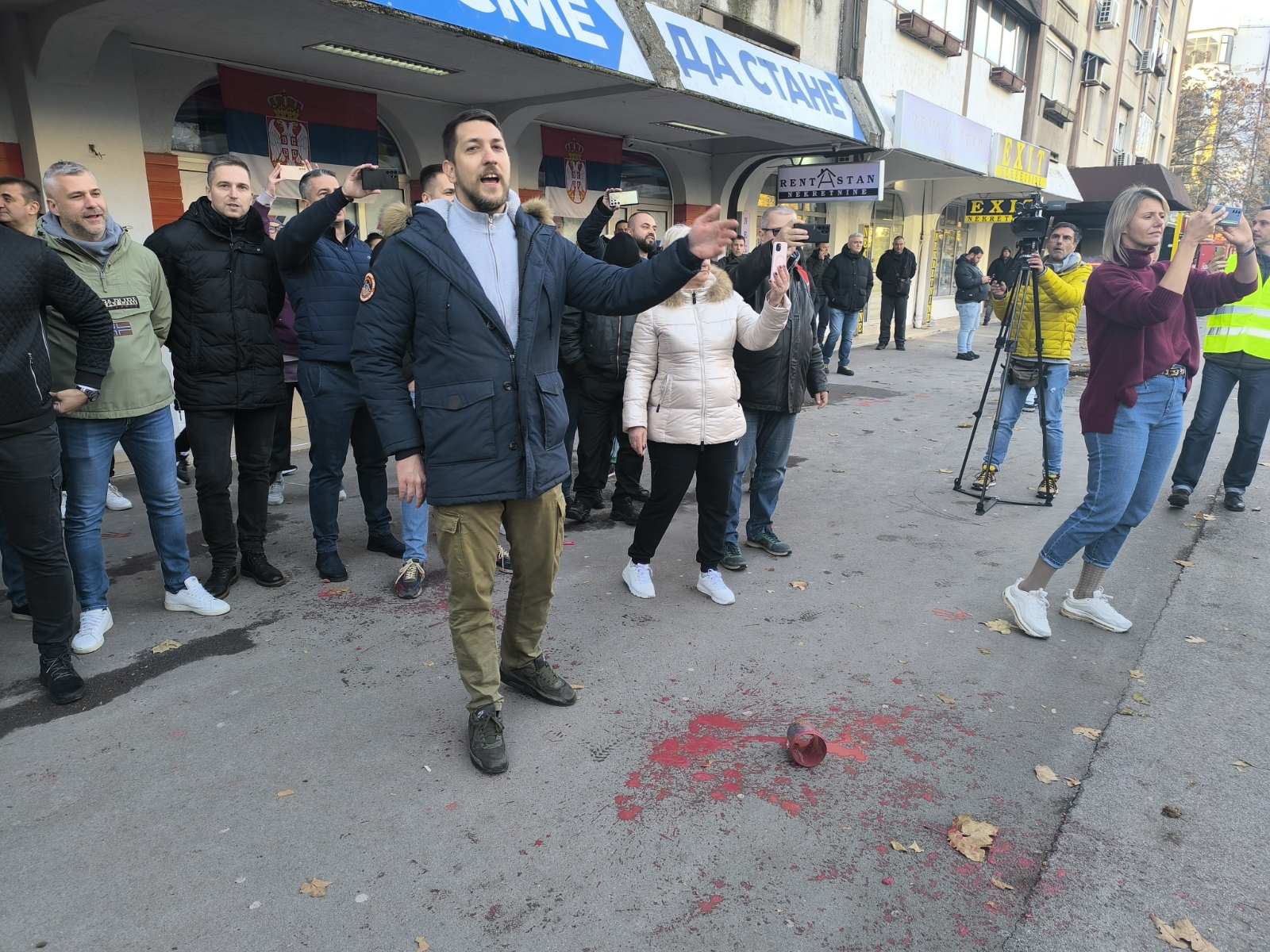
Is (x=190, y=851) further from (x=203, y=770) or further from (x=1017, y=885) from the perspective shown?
(x=1017, y=885)

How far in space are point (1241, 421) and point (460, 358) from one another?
19.1 ft

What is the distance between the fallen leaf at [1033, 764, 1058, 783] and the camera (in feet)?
9.80

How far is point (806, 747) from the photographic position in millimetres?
3025

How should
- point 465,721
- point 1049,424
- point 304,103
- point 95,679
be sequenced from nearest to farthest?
point 465,721
point 95,679
point 1049,424
point 304,103

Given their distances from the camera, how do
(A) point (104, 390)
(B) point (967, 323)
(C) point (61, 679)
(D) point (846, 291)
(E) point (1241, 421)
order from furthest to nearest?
1. (B) point (967, 323)
2. (D) point (846, 291)
3. (E) point (1241, 421)
4. (A) point (104, 390)
5. (C) point (61, 679)

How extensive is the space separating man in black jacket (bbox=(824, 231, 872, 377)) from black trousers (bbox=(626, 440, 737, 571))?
8422 mm

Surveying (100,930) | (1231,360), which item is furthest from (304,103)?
(1231,360)

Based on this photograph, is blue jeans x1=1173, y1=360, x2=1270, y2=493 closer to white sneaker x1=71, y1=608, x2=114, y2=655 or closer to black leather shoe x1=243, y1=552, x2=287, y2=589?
black leather shoe x1=243, y1=552, x2=287, y2=589

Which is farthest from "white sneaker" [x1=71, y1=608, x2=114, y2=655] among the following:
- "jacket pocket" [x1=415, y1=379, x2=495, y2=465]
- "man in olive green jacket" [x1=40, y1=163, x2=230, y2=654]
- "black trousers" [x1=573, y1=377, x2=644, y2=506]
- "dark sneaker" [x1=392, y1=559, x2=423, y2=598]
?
"black trousers" [x1=573, y1=377, x2=644, y2=506]

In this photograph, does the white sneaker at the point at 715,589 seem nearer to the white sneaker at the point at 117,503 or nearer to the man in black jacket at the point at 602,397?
the man in black jacket at the point at 602,397

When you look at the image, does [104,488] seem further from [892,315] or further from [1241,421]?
[892,315]

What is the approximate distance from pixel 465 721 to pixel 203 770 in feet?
3.02

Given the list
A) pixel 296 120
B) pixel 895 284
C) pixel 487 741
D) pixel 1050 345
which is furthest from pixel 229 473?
pixel 895 284

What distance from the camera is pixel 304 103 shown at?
7.80m
